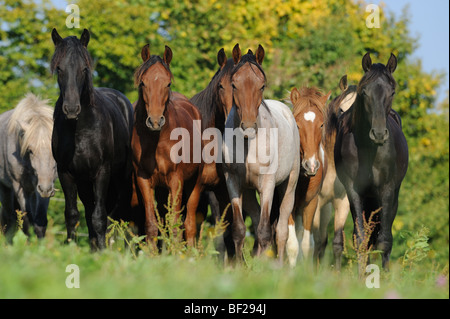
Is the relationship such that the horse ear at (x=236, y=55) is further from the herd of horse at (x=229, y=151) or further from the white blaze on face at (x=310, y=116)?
the white blaze on face at (x=310, y=116)

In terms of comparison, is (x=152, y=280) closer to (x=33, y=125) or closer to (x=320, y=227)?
(x=320, y=227)

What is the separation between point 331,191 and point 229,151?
261cm

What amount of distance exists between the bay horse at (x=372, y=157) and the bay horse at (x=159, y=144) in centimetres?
185

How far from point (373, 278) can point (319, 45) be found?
15787 millimetres

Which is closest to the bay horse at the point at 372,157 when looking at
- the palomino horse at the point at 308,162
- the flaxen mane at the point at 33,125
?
the palomino horse at the point at 308,162

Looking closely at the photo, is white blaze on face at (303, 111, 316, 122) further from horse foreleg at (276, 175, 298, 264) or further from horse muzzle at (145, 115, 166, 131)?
horse muzzle at (145, 115, 166, 131)

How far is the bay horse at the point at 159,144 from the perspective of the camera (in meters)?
7.96

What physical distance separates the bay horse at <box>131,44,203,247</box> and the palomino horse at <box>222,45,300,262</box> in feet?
1.88

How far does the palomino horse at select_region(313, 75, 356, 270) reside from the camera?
390 inches

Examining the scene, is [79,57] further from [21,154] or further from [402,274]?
[402,274]

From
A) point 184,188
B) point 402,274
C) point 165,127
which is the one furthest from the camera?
point 184,188

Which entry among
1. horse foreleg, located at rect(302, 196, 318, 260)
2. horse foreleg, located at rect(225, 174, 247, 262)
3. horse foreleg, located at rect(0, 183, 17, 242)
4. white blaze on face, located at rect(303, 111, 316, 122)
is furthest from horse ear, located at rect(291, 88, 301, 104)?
horse foreleg, located at rect(0, 183, 17, 242)
